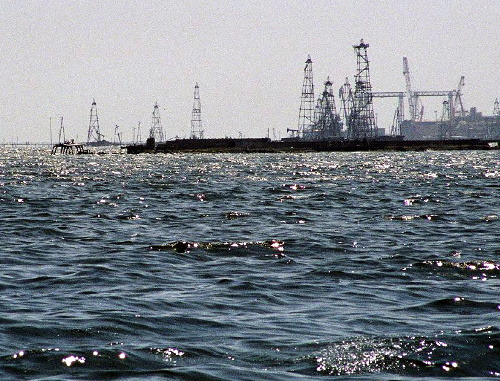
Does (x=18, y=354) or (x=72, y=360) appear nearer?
(x=72, y=360)

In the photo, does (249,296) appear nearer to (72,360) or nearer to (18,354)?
(72,360)

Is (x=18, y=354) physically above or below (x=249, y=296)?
above

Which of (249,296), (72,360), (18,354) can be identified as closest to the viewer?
(72,360)

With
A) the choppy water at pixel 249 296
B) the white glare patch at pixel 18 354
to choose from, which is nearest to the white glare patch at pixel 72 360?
the choppy water at pixel 249 296

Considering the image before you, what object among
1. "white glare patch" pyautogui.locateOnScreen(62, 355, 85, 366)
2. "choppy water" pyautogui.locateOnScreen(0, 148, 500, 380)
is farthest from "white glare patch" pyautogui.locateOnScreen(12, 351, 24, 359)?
"white glare patch" pyautogui.locateOnScreen(62, 355, 85, 366)

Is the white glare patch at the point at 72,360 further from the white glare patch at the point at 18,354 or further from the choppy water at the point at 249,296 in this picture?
the white glare patch at the point at 18,354

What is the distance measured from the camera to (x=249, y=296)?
1670 cm

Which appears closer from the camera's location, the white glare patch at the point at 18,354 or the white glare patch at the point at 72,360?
the white glare patch at the point at 72,360

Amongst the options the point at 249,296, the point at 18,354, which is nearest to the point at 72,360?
the point at 18,354

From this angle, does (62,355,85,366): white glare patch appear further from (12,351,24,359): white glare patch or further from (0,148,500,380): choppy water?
(12,351,24,359): white glare patch

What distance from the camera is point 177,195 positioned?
50.8 m

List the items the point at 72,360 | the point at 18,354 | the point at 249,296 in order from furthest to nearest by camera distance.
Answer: the point at 249,296 → the point at 18,354 → the point at 72,360

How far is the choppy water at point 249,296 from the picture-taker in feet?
38.5

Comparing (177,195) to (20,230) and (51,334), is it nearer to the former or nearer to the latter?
(20,230)
